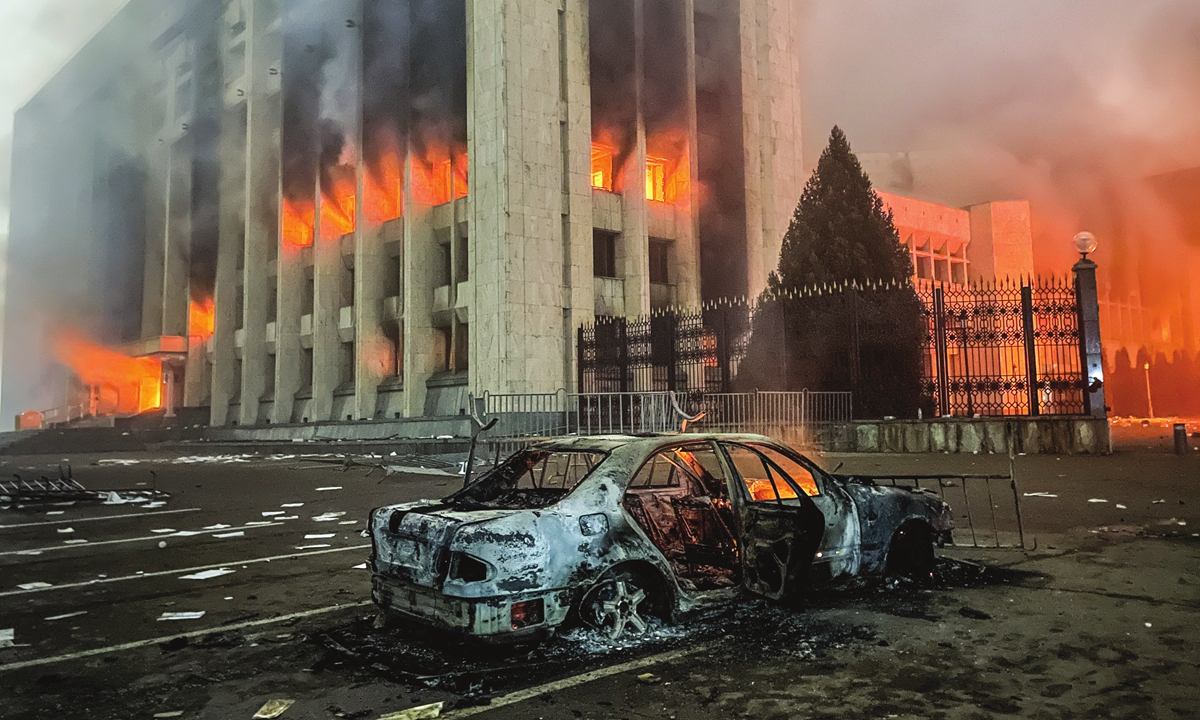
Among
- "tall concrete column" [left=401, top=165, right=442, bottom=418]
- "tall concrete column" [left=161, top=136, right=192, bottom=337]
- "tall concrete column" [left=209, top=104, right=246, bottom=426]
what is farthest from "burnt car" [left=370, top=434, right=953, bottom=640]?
"tall concrete column" [left=161, top=136, right=192, bottom=337]

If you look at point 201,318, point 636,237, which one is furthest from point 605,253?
point 201,318

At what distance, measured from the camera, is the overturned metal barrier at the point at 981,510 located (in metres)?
7.00

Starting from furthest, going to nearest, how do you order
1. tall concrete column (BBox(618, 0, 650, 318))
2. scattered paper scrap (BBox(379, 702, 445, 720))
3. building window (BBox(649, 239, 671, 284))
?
building window (BBox(649, 239, 671, 284)) → tall concrete column (BBox(618, 0, 650, 318)) → scattered paper scrap (BBox(379, 702, 445, 720))

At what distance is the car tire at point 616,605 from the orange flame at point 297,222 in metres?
33.5

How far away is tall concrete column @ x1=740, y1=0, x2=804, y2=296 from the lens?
2938 centimetres

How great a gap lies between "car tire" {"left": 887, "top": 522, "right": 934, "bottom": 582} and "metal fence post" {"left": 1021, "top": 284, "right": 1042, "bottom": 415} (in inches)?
460

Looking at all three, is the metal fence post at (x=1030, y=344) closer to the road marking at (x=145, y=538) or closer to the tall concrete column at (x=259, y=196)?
the road marking at (x=145, y=538)

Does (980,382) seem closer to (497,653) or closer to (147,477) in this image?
(497,653)

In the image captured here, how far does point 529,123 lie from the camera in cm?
2344

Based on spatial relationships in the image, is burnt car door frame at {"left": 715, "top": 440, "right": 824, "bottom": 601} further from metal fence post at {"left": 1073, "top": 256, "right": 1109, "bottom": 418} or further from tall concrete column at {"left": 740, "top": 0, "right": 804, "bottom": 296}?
tall concrete column at {"left": 740, "top": 0, "right": 804, "bottom": 296}

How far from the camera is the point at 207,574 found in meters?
7.07

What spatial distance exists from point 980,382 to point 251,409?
1197 inches

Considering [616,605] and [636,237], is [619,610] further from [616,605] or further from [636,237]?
[636,237]

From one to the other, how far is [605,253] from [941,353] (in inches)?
485
